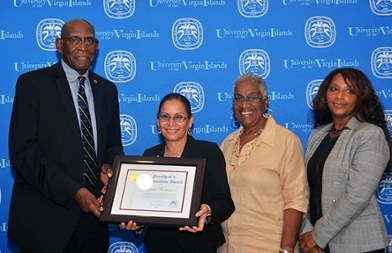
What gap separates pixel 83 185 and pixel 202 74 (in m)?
1.71

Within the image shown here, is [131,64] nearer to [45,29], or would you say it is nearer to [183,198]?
[45,29]

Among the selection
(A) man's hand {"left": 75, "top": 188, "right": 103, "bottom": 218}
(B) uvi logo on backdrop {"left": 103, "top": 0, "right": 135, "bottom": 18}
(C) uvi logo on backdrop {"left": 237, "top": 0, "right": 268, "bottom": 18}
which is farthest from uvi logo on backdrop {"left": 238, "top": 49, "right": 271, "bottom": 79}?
(A) man's hand {"left": 75, "top": 188, "right": 103, "bottom": 218}

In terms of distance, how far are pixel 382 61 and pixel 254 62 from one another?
1106 millimetres

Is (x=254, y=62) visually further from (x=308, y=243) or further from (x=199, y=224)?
(x=199, y=224)

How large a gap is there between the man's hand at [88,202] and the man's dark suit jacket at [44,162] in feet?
0.12

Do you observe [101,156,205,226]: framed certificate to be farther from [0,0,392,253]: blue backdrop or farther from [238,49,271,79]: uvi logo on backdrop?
[238,49,271,79]: uvi logo on backdrop

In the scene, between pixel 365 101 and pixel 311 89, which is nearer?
pixel 365 101

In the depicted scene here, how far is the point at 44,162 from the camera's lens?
284 centimetres

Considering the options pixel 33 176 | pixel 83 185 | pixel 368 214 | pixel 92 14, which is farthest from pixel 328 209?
pixel 92 14

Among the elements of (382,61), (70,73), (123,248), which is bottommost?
(123,248)

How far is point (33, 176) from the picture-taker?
9.22 ft

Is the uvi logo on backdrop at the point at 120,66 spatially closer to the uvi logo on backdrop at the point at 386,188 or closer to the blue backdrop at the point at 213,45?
the blue backdrop at the point at 213,45

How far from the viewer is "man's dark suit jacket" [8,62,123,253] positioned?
9.23 ft

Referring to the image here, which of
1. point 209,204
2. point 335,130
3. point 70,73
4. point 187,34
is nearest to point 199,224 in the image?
point 209,204
